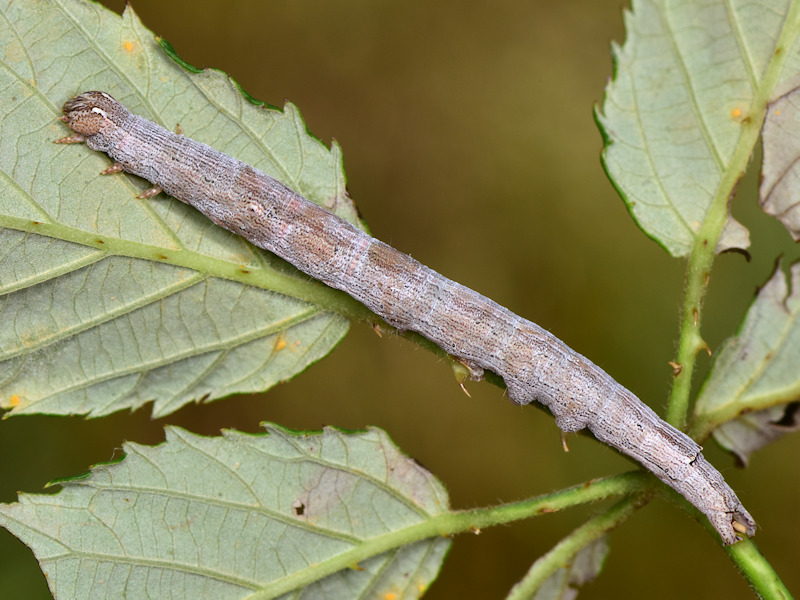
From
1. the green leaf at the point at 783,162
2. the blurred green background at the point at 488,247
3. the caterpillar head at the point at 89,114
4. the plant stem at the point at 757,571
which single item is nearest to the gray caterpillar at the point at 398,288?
the caterpillar head at the point at 89,114

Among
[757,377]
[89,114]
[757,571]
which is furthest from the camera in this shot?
[757,377]

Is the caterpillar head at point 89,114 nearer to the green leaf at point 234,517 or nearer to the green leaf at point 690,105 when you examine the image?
the green leaf at point 234,517

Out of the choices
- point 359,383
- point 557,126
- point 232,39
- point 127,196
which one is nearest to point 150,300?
point 127,196

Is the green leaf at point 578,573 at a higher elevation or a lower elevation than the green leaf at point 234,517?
higher

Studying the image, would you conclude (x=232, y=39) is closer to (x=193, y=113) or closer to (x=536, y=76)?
(x=536, y=76)

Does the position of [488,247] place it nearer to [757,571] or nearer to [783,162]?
[783,162]

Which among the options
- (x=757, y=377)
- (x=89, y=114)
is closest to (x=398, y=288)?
(x=89, y=114)
